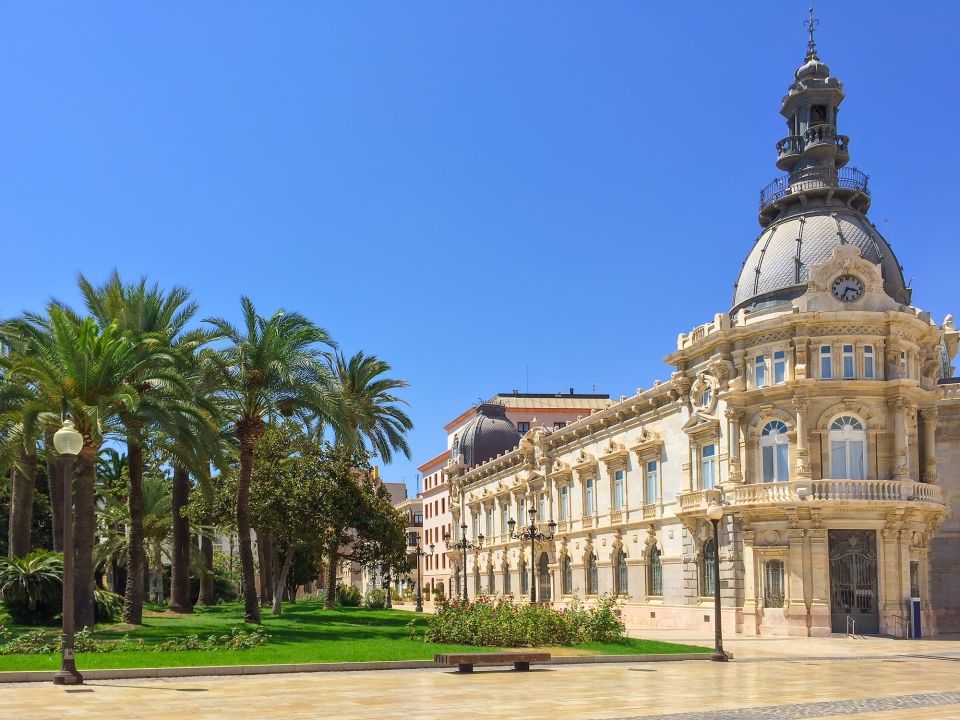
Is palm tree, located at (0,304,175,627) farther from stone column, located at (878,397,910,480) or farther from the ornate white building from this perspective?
stone column, located at (878,397,910,480)

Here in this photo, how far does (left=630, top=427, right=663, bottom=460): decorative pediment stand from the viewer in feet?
148

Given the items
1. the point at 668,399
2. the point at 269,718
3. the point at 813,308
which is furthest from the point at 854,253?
the point at 269,718

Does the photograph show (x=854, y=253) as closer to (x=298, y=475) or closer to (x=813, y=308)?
(x=813, y=308)

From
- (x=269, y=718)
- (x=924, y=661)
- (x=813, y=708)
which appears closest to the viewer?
(x=269, y=718)

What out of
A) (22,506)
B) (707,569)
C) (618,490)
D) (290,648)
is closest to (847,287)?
(707,569)

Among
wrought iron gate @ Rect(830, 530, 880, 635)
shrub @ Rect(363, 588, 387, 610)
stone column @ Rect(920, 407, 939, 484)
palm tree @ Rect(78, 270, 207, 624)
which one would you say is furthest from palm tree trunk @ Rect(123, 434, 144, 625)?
shrub @ Rect(363, 588, 387, 610)

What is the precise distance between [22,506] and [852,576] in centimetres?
3194

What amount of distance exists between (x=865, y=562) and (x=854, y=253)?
1108 centimetres

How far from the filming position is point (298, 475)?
45.1 meters

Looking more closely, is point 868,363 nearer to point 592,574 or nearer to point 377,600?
point 592,574

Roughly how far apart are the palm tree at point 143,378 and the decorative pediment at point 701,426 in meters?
19.3

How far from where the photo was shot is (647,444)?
151 feet

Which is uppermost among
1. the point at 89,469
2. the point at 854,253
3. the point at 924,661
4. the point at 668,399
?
the point at 854,253

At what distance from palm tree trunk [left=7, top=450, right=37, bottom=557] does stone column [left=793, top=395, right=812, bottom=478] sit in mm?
28545
